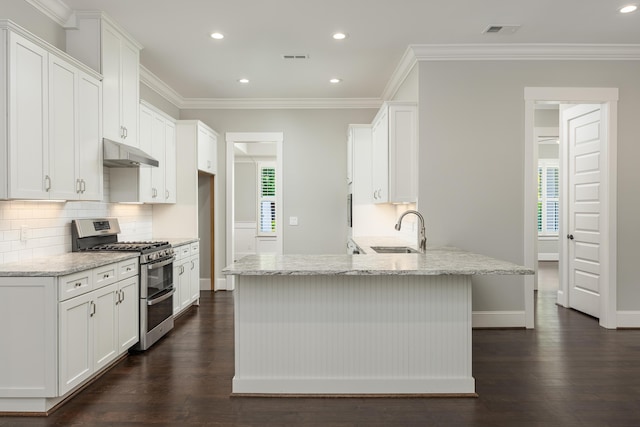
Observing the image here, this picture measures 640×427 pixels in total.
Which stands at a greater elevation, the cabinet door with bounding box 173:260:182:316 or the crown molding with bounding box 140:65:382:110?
the crown molding with bounding box 140:65:382:110

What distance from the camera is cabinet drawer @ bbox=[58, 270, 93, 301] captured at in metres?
2.67

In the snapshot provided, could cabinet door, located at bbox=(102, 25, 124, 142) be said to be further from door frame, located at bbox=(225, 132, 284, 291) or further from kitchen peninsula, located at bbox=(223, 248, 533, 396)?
door frame, located at bbox=(225, 132, 284, 291)

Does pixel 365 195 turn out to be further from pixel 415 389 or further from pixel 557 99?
pixel 415 389

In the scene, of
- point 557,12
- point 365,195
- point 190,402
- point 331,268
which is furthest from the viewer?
point 365,195

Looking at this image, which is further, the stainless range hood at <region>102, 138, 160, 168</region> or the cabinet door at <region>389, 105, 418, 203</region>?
the cabinet door at <region>389, 105, 418, 203</region>

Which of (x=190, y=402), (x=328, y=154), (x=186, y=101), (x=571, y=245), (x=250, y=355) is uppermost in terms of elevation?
(x=186, y=101)

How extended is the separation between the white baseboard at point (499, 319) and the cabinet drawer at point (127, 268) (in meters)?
3.38

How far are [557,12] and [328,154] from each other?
3674mm

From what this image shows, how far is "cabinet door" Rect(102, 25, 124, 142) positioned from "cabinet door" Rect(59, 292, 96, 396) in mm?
1654

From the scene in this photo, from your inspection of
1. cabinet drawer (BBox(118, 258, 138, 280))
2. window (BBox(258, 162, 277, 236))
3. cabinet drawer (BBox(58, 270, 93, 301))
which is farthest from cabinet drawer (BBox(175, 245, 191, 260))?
window (BBox(258, 162, 277, 236))

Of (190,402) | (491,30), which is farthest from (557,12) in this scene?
(190,402)

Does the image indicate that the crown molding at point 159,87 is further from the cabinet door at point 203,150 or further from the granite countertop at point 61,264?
the granite countertop at point 61,264

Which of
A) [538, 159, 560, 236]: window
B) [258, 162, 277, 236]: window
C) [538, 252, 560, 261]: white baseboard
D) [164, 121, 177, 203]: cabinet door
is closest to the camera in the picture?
[164, 121, 177, 203]: cabinet door

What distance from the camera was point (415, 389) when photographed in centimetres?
286
